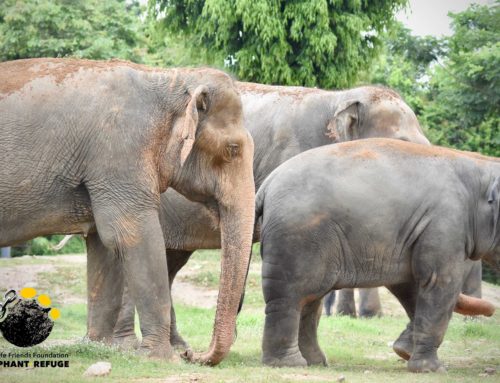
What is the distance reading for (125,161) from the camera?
7.69 metres

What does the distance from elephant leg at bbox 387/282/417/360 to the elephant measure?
1.79 meters

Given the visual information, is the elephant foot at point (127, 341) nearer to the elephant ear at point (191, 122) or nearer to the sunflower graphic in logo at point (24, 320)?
the sunflower graphic in logo at point (24, 320)

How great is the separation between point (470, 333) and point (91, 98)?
5772 millimetres

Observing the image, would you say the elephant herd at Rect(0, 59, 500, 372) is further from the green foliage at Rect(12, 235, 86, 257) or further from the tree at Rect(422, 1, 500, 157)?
the green foliage at Rect(12, 235, 86, 257)

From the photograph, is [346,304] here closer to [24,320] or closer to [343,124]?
[343,124]

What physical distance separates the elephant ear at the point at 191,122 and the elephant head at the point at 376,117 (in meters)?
2.77

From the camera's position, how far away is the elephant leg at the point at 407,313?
8930 millimetres

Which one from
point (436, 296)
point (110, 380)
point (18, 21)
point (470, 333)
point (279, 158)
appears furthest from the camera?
point (18, 21)

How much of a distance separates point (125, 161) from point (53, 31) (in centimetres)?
1851

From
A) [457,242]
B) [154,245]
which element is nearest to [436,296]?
[457,242]

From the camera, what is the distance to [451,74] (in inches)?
826

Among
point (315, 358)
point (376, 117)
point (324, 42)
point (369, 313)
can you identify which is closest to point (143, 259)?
point (315, 358)

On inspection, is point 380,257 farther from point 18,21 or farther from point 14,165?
point 18,21

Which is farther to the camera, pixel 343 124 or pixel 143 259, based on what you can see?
pixel 343 124
